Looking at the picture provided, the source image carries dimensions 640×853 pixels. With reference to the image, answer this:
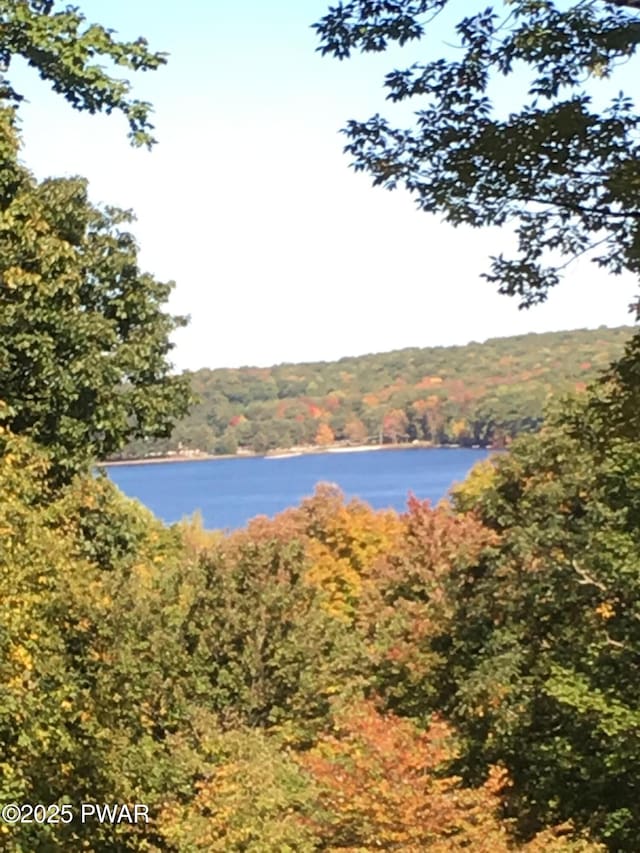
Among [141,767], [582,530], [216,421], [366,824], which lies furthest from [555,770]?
[216,421]

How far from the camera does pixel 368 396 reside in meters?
156

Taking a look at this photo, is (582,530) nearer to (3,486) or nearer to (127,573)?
(127,573)

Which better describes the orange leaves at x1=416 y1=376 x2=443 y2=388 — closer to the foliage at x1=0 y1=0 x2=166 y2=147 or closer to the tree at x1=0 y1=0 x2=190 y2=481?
the tree at x1=0 y1=0 x2=190 y2=481

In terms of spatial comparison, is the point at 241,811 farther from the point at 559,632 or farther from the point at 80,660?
the point at 559,632

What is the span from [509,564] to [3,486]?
12.3 m

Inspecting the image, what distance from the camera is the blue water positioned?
10725 centimetres

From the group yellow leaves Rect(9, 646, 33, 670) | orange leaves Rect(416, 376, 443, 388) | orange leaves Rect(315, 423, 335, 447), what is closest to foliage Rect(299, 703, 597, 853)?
yellow leaves Rect(9, 646, 33, 670)

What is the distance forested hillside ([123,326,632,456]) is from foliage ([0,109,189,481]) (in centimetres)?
12415

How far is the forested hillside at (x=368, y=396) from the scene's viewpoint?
14250 cm

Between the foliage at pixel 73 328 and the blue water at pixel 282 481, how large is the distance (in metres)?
81.9

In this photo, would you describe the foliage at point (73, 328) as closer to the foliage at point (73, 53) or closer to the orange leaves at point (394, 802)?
the foliage at point (73, 53)

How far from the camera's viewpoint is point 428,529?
88.3 feet

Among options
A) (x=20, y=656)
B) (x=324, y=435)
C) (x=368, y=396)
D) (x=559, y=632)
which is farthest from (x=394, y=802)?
(x=324, y=435)

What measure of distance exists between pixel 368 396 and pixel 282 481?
21467 mm
